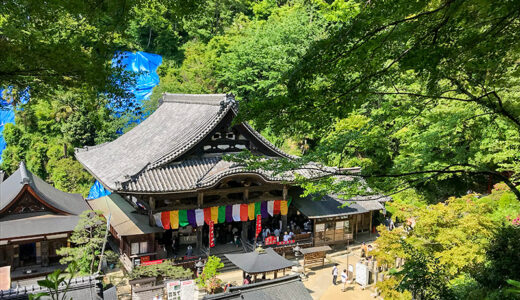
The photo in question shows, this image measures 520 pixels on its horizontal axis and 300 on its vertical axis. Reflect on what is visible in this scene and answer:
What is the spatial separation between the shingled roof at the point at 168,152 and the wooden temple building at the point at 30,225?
7.36 ft

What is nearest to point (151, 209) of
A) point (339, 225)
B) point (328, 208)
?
point (328, 208)

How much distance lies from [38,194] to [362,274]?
13258 millimetres

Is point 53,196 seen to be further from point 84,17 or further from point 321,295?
point 84,17

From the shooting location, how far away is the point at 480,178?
22.6 metres

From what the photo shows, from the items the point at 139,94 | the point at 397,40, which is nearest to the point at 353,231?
the point at 397,40

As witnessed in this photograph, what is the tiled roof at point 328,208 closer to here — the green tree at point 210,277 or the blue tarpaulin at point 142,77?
the green tree at point 210,277

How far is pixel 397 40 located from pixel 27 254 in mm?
17008

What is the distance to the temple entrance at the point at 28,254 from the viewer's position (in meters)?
15.5

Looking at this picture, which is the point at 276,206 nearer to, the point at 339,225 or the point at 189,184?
the point at 339,225

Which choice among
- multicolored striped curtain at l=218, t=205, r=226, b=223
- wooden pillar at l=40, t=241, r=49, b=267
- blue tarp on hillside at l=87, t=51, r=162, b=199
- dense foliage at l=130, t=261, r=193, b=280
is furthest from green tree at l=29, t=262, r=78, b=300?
blue tarp on hillside at l=87, t=51, r=162, b=199

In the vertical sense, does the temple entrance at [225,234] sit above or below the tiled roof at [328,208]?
below

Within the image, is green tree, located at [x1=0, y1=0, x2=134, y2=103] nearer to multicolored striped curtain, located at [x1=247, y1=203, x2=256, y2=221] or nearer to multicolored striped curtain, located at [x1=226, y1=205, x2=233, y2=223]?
multicolored striped curtain, located at [x1=226, y1=205, x2=233, y2=223]

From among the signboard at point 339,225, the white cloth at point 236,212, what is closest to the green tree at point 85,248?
the white cloth at point 236,212

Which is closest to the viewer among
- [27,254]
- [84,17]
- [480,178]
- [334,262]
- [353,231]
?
[84,17]
